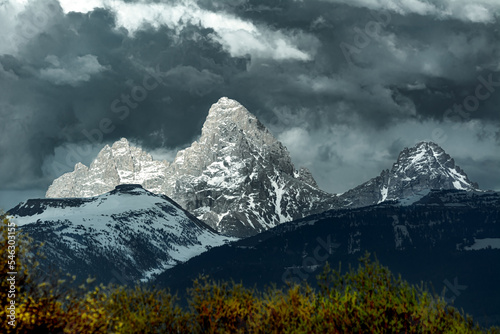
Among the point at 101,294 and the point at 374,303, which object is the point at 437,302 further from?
the point at 101,294

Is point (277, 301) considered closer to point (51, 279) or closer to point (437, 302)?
point (437, 302)

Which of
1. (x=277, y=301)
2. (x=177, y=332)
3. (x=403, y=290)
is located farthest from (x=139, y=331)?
(x=403, y=290)

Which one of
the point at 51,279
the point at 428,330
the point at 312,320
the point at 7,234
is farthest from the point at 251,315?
the point at 7,234

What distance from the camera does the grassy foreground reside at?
6406 cm

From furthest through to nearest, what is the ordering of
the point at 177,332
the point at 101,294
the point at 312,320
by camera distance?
the point at 177,332 → the point at 312,320 → the point at 101,294

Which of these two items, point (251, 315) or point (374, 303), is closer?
point (374, 303)

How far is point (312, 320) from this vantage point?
3199 inches

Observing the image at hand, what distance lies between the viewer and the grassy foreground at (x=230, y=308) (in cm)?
6406

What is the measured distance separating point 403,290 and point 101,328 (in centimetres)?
3582

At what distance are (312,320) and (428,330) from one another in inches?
566

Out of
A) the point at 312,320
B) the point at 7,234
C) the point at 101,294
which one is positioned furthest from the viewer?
the point at 312,320

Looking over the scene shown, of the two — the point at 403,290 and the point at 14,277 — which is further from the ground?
the point at 14,277

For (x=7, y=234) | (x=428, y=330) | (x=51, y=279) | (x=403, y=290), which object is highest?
(x=7, y=234)

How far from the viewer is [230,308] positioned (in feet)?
303
